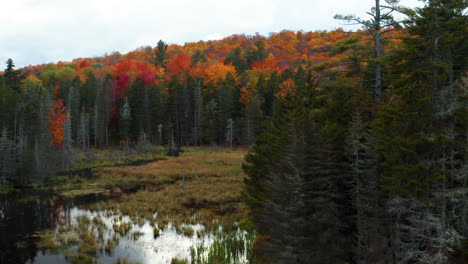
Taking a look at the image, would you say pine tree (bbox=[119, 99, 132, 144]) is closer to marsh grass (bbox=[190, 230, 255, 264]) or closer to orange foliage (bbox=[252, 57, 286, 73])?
orange foliage (bbox=[252, 57, 286, 73])

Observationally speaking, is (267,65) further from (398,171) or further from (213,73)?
(398,171)

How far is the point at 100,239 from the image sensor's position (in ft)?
80.6

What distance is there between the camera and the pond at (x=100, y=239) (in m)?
21.1

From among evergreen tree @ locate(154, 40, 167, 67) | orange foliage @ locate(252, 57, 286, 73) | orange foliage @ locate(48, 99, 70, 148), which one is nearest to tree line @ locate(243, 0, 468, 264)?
orange foliage @ locate(48, 99, 70, 148)

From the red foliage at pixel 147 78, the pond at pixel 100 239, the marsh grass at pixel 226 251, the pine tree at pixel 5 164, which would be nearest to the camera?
the marsh grass at pixel 226 251

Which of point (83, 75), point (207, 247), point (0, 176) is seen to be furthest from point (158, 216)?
point (83, 75)

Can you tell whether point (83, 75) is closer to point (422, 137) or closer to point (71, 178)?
point (71, 178)

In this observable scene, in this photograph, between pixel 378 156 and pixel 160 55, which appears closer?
pixel 378 156

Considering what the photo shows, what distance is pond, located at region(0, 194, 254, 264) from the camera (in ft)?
69.4

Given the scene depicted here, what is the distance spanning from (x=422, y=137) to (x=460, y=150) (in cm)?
209

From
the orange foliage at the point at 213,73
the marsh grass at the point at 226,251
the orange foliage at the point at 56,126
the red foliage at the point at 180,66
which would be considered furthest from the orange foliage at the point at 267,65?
the marsh grass at the point at 226,251

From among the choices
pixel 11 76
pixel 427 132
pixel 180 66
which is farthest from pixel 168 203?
pixel 180 66

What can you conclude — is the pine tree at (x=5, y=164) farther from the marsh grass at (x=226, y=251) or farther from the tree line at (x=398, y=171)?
the tree line at (x=398, y=171)

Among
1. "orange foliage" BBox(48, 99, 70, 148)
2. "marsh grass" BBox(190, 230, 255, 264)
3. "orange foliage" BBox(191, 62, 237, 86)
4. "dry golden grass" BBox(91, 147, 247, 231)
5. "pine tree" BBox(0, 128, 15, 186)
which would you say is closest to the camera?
"marsh grass" BBox(190, 230, 255, 264)
